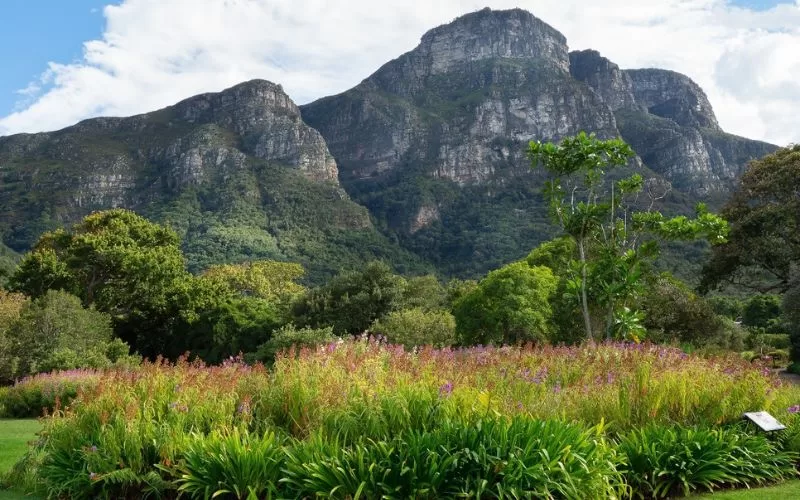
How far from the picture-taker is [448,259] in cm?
12550

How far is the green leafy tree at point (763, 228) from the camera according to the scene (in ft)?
76.5

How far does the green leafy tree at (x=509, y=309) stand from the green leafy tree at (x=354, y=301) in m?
8.73

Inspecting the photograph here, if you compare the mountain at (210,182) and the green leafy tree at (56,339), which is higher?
the mountain at (210,182)

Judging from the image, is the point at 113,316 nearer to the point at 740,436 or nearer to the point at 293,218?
the point at 740,436

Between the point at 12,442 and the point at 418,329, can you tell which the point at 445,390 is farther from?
the point at 418,329

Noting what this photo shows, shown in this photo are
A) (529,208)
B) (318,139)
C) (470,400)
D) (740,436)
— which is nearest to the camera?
(470,400)

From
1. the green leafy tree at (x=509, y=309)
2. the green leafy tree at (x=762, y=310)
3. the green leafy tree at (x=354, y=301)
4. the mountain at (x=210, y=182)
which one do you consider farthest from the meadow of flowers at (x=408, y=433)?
the mountain at (x=210, y=182)

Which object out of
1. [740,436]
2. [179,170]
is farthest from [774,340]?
[179,170]

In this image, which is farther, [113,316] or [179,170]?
[179,170]

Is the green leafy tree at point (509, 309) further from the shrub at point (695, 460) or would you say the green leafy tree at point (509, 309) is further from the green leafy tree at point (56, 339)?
the shrub at point (695, 460)

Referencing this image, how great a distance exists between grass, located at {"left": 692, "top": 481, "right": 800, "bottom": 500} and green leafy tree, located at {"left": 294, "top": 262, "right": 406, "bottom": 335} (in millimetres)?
28440

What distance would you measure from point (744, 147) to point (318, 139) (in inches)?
4868

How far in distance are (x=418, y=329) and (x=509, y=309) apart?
4.57 meters

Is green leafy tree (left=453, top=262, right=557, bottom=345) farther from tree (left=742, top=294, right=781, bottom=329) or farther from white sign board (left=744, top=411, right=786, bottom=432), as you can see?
tree (left=742, top=294, right=781, bottom=329)
